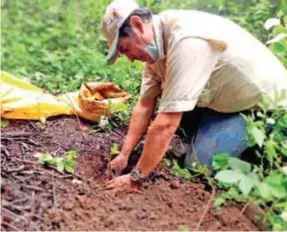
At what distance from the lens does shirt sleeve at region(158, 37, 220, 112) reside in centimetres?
300

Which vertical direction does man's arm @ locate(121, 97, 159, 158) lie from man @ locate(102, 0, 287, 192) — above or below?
below

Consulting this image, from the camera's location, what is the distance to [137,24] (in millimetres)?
3121

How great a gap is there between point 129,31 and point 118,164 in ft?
2.24

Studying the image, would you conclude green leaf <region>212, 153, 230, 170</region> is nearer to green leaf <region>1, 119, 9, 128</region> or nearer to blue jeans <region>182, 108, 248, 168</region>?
blue jeans <region>182, 108, 248, 168</region>

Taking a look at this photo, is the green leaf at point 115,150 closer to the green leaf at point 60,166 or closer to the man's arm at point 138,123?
the man's arm at point 138,123

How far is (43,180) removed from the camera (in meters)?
2.96

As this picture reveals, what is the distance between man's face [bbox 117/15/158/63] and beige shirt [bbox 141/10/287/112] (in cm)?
5

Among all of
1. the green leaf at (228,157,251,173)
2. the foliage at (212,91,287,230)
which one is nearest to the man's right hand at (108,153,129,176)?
the foliage at (212,91,287,230)

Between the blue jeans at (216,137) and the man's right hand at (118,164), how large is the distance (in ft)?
1.05

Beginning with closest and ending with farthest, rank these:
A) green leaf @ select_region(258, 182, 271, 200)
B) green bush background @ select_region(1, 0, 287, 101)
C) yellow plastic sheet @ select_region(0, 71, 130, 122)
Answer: green leaf @ select_region(258, 182, 271, 200), yellow plastic sheet @ select_region(0, 71, 130, 122), green bush background @ select_region(1, 0, 287, 101)

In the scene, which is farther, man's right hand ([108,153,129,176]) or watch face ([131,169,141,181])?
man's right hand ([108,153,129,176])

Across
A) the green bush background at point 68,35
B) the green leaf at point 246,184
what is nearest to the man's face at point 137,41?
the green leaf at point 246,184

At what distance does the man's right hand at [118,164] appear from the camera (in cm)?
338

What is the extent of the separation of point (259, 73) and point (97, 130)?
3.21ft
